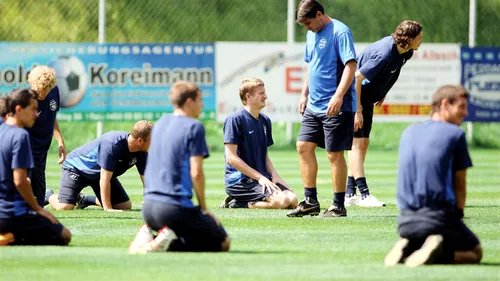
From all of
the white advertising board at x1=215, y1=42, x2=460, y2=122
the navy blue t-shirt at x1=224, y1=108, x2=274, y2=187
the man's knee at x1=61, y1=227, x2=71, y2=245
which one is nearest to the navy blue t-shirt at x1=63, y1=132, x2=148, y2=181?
the navy blue t-shirt at x1=224, y1=108, x2=274, y2=187

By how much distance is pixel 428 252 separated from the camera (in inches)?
302

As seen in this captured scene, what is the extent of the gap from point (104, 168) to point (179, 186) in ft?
12.5

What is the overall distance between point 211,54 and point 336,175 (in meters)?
13.9

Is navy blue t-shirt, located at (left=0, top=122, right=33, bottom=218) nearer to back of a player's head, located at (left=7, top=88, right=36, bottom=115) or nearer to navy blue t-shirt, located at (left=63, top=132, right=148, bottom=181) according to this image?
back of a player's head, located at (left=7, top=88, right=36, bottom=115)

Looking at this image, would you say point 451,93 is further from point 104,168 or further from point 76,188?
point 76,188

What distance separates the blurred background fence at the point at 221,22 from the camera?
27.0 m

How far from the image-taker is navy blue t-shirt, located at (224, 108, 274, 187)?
1248 cm

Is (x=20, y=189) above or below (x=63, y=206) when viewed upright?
above

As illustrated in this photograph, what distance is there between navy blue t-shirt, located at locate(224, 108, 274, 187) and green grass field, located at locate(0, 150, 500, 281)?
0.50 metres

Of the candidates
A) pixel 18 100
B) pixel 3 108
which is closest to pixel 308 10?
pixel 3 108

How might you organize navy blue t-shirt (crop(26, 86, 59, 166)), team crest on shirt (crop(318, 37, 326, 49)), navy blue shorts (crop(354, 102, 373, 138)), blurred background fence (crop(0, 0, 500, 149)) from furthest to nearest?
blurred background fence (crop(0, 0, 500, 149))
navy blue shorts (crop(354, 102, 373, 138))
navy blue t-shirt (crop(26, 86, 59, 166))
team crest on shirt (crop(318, 37, 326, 49))

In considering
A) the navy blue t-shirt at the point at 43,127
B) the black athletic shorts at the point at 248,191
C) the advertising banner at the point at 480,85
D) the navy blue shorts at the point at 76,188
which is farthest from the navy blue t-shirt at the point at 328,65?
the advertising banner at the point at 480,85

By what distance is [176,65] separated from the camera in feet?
81.8

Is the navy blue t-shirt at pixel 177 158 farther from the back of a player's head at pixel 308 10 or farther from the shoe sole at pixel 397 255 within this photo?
the back of a player's head at pixel 308 10
